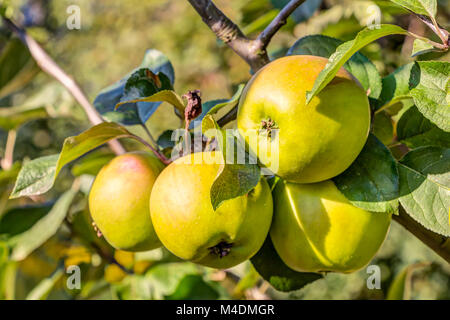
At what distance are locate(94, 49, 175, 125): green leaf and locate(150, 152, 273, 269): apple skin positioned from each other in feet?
0.76

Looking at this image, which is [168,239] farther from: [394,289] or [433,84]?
[394,289]

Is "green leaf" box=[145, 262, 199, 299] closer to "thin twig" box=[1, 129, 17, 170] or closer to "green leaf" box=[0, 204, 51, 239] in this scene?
"green leaf" box=[0, 204, 51, 239]

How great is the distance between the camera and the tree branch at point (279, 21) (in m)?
0.51

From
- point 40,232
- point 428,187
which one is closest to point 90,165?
point 40,232

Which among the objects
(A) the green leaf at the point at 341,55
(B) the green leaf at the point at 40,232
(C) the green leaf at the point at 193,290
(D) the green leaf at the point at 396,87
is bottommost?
(C) the green leaf at the point at 193,290

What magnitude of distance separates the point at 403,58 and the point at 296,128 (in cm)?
86

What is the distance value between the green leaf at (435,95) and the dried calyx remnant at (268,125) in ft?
0.44

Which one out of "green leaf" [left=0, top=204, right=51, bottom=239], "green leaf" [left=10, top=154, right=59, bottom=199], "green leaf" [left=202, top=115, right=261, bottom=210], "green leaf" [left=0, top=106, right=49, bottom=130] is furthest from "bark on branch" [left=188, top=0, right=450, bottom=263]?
"green leaf" [left=0, top=106, right=49, bottom=130]

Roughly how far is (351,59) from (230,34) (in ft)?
0.49

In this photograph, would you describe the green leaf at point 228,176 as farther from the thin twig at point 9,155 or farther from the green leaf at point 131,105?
the thin twig at point 9,155

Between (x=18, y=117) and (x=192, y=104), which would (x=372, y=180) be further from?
(x=18, y=117)

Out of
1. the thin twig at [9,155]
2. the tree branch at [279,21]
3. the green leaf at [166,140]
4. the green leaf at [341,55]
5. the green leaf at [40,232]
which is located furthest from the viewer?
the thin twig at [9,155]

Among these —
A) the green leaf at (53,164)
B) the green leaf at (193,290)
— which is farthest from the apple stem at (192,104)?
the green leaf at (193,290)

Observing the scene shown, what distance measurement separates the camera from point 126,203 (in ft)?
1.77
